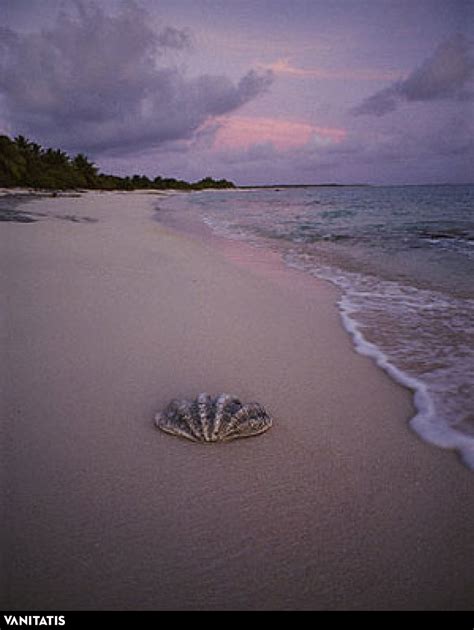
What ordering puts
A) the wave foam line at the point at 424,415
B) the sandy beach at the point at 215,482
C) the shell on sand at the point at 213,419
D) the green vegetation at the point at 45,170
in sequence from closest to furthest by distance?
the sandy beach at the point at 215,482 < the shell on sand at the point at 213,419 < the wave foam line at the point at 424,415 < the green vegetation at the point at 45,170

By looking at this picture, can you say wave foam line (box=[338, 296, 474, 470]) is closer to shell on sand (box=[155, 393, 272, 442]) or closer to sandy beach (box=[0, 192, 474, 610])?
sandy beach (box=[0, 192, 474, 610])

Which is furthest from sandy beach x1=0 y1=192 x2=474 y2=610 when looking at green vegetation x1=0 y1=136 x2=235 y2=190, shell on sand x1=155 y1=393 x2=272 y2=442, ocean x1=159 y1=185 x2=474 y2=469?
green vegetation x1=0 y1=136 x2=235 y2=190

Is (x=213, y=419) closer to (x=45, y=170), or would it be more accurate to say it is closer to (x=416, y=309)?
(x=416, y=309)

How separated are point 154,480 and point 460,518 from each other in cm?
152

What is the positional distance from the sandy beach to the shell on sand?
0.23ft

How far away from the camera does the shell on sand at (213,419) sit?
246 centimetres

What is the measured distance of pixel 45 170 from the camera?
165ft

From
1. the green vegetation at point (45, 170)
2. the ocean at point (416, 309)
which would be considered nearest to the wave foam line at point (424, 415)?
the ocean at point (416, 309)

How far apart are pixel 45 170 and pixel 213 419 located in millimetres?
56227

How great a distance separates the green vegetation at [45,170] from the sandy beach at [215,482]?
43.6m

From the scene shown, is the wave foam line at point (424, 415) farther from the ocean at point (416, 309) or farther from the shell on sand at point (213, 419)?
the shell on sand at point (213, 419)

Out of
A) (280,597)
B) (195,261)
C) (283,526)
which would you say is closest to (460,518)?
(283,526)

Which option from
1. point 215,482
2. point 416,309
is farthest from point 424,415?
point 416,309

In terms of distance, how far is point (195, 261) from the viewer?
7770 millimetres
